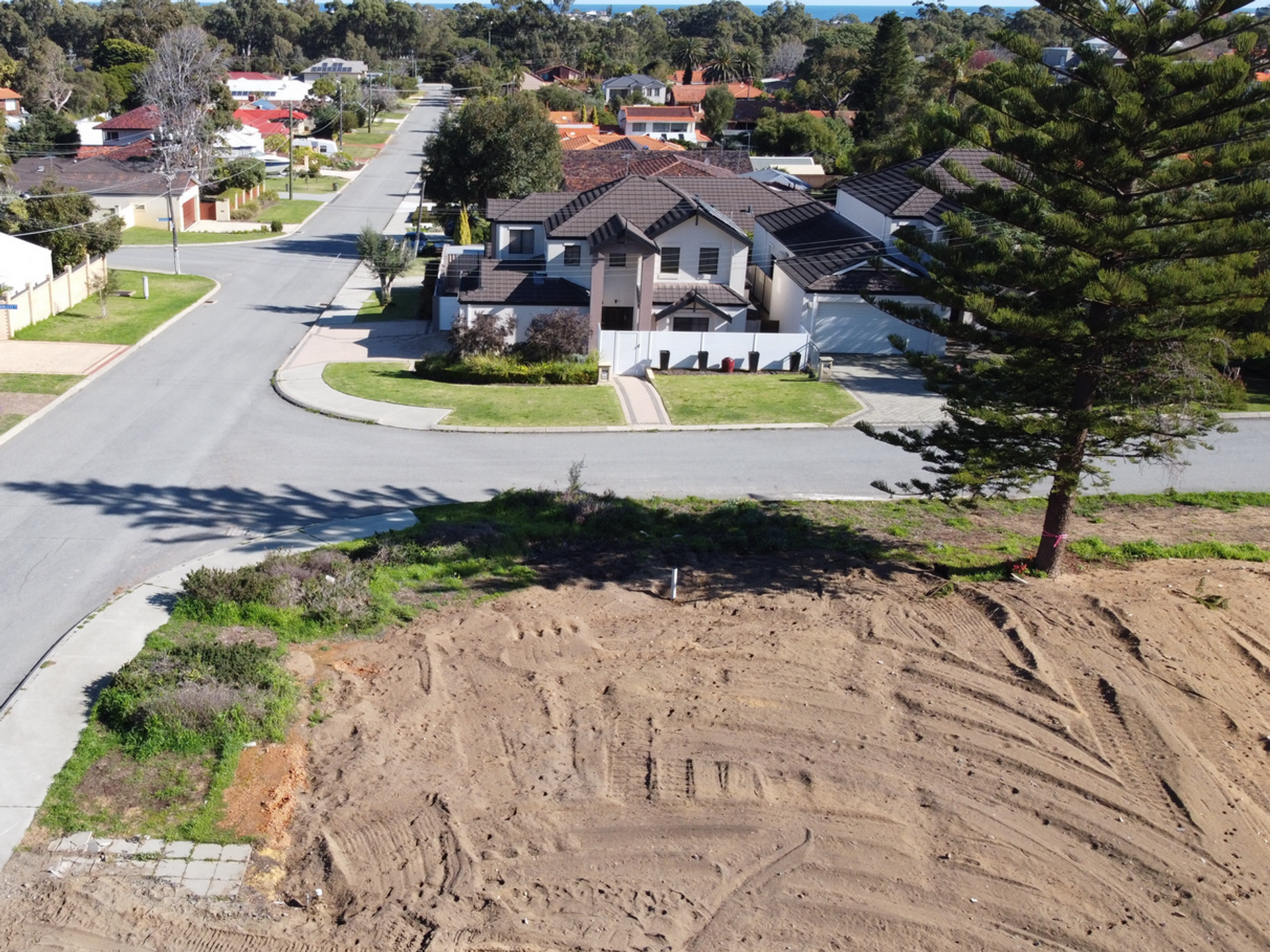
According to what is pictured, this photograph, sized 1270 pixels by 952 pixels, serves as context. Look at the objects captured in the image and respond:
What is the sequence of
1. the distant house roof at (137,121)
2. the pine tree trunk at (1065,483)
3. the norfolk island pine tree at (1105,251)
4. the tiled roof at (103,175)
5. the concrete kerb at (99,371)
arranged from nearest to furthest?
1. the norfolk island pine tree at (1105,251)
2. the pine tree trunk at (1065,483)
3. the concrete kerb at (99,371)
4. the tiled roof at (103,175)
5. the distant house roof at (137,121)

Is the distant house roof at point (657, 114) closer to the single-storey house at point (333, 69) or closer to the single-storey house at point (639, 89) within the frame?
the single-storey house at point (639, 89)

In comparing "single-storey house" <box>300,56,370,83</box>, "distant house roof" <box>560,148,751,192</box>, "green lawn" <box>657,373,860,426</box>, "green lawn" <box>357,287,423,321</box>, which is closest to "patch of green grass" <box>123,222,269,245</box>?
"green lawn" <box>357,287,423,321</box>

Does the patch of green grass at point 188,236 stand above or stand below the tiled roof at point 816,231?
below

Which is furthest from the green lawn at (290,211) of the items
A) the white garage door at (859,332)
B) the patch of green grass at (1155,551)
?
the patch of green grass at (1155,551)

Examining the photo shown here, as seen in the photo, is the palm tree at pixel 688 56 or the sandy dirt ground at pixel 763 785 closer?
the sandy dirt ground at pixel 763 785

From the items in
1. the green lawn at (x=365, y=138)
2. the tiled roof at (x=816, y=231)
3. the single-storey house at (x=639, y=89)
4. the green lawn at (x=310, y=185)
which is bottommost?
the green lawn at (x=310, y=185)

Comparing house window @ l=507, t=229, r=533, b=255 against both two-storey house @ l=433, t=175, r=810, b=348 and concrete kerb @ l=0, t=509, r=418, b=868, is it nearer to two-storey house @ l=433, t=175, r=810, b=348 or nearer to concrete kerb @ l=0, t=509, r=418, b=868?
two-storey house @ l=433, t=175, r=810, b=348

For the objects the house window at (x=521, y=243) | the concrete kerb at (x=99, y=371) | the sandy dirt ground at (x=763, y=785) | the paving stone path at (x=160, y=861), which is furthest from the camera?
the house window at (x=521, y=243)
